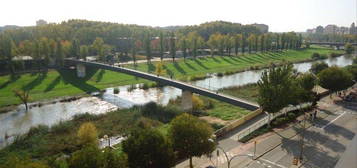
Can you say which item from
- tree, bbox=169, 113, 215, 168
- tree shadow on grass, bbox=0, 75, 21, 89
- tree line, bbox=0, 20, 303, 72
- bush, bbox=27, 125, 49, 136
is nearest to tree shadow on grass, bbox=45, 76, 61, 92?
tree shadow on grass, bbox=0, 75, 21, 89

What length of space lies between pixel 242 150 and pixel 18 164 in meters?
18.2

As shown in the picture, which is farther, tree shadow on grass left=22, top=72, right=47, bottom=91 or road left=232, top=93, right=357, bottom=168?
tree shadow on grass left=22, top=72, right=47, bottom=91

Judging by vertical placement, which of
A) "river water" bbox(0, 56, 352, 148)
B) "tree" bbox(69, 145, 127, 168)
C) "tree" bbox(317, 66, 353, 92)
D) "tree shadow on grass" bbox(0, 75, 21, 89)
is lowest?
"river water" bbox(0, 56, 352, 148)

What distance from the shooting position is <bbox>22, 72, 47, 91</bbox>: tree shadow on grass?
2245 inches

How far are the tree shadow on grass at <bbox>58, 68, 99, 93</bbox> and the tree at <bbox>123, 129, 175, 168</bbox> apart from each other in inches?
1618

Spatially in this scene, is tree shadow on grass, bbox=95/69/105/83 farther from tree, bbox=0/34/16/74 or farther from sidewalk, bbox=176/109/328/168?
sidewalk, bbox=176/109/328/168

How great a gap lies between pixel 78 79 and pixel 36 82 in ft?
30.5

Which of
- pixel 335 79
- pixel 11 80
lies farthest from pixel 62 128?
pixel 335 79

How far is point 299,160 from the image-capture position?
23.5 m

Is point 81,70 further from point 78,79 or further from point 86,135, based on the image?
point 86,135

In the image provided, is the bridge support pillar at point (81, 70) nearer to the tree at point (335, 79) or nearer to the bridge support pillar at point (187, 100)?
the bridge support pillar at point (187, 100)

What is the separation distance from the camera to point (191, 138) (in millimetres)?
21016

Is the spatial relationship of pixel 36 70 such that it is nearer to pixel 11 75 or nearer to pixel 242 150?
pixel 11 75

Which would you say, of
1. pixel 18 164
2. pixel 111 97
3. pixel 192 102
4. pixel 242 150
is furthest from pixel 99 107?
pixel 18 164
